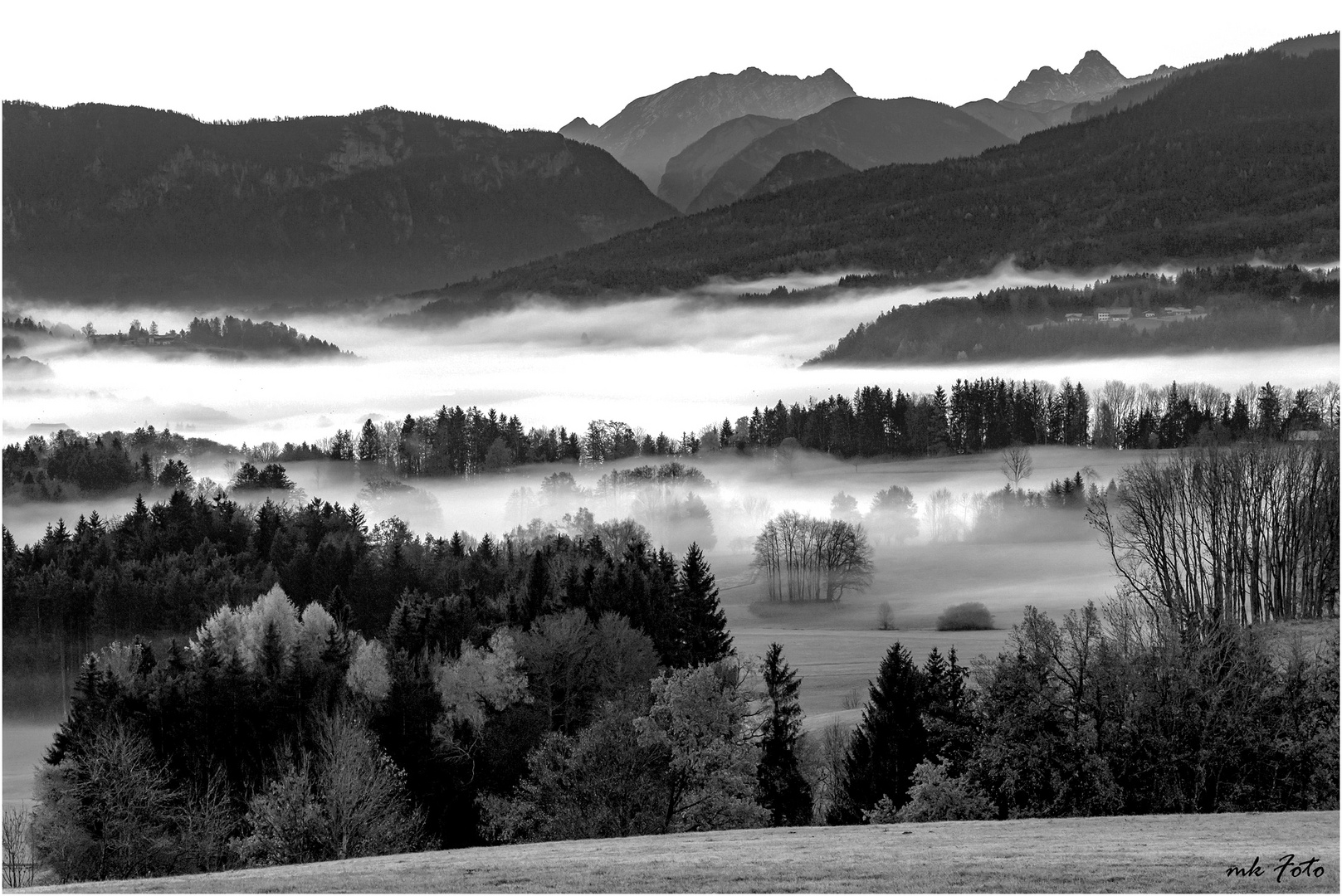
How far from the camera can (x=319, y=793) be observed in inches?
1981

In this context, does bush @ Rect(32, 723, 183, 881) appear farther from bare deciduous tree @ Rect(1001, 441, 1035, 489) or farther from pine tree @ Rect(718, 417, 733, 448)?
pine tree @ Rect(718, 417, 733, 448)

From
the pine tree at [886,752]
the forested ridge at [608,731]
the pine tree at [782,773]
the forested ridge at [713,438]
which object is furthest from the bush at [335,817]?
the forested ridge at [713,438]

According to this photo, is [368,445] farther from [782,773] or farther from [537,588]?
[782,773]

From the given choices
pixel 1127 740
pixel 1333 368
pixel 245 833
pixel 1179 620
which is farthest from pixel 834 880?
pixel 1333 368

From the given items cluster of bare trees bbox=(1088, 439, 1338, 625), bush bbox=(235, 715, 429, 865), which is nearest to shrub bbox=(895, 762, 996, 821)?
bush bbox=(235, 715, 429, 865)

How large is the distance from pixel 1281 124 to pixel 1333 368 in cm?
Answer: 4235

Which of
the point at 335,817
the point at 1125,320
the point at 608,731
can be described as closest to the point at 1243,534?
the point at 608,731

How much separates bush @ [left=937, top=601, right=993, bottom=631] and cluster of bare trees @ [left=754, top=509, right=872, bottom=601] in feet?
34.1

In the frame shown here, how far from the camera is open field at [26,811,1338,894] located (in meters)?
27.8

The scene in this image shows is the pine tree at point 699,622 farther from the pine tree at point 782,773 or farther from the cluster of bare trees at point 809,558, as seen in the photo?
the cluster of bare trees at point 809,558

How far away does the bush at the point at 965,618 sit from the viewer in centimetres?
13525

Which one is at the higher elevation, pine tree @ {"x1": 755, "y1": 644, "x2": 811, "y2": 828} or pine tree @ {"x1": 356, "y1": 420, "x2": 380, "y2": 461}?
pine tree @ {"x1": 356, "y1": 420, "x2": 380, "y2": 461}

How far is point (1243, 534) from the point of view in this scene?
9419 centimetres

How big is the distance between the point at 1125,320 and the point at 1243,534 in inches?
3802
